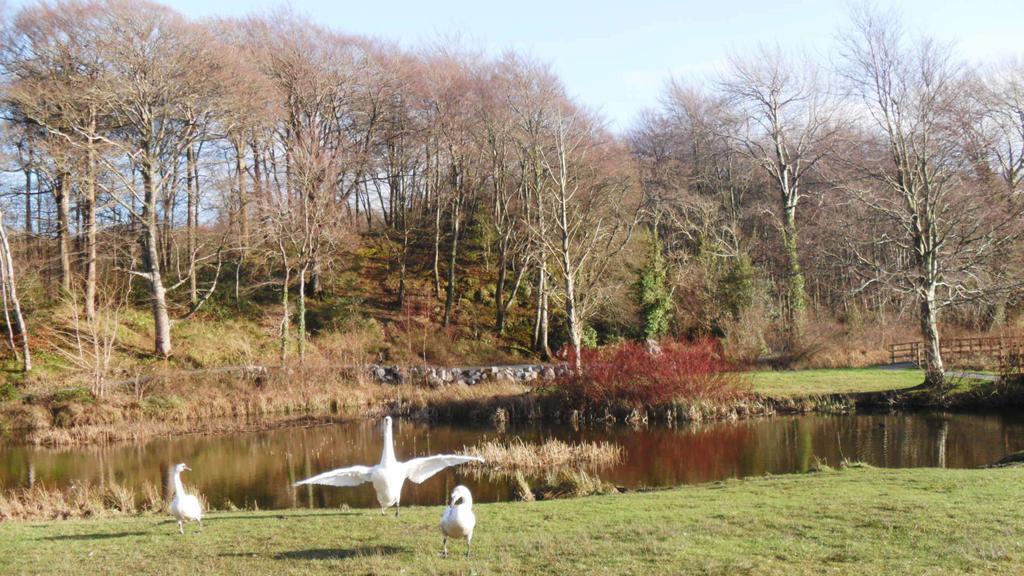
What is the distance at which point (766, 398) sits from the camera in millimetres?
25938

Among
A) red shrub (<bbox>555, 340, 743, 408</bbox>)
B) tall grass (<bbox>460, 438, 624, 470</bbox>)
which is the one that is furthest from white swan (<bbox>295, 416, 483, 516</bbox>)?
red shrub (<bbox>555, 340, 743, 408</bbox>)

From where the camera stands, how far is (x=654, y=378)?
25.5m

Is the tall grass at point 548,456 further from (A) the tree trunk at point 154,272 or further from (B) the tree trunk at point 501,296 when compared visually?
(B) the tree trunk at point 501,296

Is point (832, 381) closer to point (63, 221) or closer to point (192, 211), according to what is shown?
point (192, 211)

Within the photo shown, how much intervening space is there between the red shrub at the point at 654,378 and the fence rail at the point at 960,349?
10.1m

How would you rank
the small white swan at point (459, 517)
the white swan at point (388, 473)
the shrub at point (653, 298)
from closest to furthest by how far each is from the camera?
1. the small white swan at point (459, 517)
2. the white swan at point (388, 473)
3. the shrub at point (653, 298)

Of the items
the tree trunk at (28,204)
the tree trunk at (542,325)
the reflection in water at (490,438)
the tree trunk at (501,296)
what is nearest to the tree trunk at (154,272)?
the tree trunk at (28,204)

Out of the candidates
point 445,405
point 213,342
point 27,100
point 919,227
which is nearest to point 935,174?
point 919,227

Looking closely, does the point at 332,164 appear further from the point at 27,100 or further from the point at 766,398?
the point at 766,398

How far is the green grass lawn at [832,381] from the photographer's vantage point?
87.2 feet

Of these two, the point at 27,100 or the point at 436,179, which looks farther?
the point at 436,179

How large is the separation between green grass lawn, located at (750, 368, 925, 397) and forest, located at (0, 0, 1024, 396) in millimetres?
1845

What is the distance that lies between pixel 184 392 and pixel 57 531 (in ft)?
61.2

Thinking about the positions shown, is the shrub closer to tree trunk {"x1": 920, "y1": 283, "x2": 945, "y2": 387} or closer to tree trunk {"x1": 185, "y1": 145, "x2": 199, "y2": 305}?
tree trunk {"x1": 920, "y1": 283, "x2": 945, "y2": 387}
